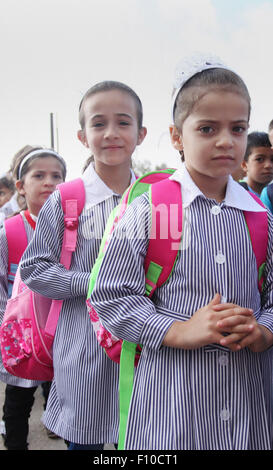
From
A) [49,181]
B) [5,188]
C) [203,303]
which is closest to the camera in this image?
[203,303]

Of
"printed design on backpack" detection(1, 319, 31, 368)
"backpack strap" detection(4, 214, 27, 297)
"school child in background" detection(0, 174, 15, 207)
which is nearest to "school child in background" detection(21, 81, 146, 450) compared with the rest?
"printed design on backpack" detection(1, 319, 31, 368)

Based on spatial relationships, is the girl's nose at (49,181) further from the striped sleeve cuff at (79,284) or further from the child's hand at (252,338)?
the child's hand at (252,338)

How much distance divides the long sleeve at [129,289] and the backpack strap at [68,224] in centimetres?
46

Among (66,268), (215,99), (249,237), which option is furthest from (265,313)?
→ (66,268)

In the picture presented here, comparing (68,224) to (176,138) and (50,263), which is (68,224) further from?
(176,138)

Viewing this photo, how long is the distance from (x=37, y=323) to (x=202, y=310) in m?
0.88

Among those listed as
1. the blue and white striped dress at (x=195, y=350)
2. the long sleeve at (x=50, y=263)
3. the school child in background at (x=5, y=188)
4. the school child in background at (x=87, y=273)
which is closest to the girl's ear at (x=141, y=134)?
the school child in background at (x=87, y=273)

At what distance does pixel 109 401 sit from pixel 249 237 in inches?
33.3

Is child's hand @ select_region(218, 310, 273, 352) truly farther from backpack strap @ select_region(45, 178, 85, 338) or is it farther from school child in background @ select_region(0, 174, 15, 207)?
school child in background @ select_region(0, 174, 15, 207)

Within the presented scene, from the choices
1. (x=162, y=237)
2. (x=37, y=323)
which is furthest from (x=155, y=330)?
(x=37, y=323)

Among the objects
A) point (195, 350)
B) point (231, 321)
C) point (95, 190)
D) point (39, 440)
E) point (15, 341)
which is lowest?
point (39, 440)

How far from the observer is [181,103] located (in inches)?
51.7

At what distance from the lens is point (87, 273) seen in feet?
5.32

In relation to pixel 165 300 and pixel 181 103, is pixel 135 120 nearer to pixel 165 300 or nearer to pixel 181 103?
pixel 181 103
